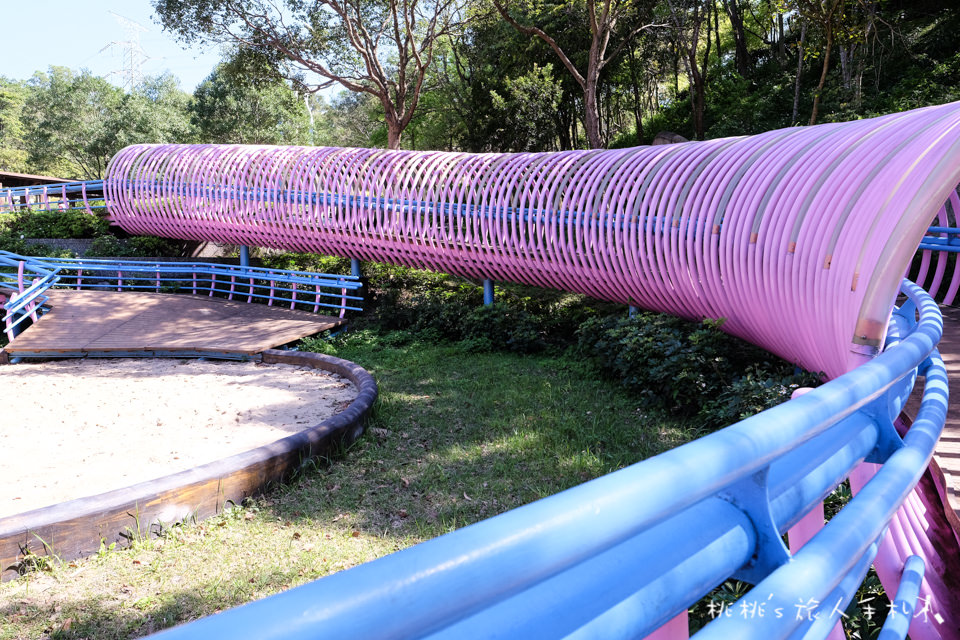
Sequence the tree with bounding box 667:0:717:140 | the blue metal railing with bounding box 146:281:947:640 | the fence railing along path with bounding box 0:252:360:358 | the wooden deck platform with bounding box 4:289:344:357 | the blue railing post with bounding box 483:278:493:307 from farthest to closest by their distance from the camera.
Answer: the tree with bounding box 667:0:717:140, the blue railing post with bounding box 483:278:493:307, the fence railing along path with bounding box 0:252:360:358, the wooden deck platform with bounding box 4:289:344:357, the blue metal railing with bounding box 146:281:947:640

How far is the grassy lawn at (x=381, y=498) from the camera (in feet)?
13.5

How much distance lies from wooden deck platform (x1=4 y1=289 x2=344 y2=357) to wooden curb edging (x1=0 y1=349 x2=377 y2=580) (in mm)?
5699

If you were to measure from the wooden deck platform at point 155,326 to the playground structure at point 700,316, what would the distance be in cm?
200

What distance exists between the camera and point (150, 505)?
496cm

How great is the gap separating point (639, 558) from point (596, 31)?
17.0 meters

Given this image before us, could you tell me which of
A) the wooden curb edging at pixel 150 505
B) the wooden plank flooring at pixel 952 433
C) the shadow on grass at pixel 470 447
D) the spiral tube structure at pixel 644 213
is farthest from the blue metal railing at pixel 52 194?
the wooden plank flooring at pixel 952 433

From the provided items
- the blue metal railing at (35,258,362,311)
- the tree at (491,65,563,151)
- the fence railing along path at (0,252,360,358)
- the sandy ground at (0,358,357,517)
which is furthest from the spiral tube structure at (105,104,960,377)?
the tree at (491,65,563,151)

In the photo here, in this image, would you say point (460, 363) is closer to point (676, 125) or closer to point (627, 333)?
point (627, 333)

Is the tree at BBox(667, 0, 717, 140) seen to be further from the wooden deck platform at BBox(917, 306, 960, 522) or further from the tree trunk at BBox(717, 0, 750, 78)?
the wooden deck platform at BBox(917, 306, 960, 522)

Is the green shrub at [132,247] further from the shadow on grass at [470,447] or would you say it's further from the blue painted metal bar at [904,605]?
the blue painted metal bar at [904,605]

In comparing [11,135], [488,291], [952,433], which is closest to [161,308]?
[488,291]

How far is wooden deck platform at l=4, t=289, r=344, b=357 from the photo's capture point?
38.4ft

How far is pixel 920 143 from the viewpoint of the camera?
4.33m

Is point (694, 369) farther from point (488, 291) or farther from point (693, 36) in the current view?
point (693, 36)
